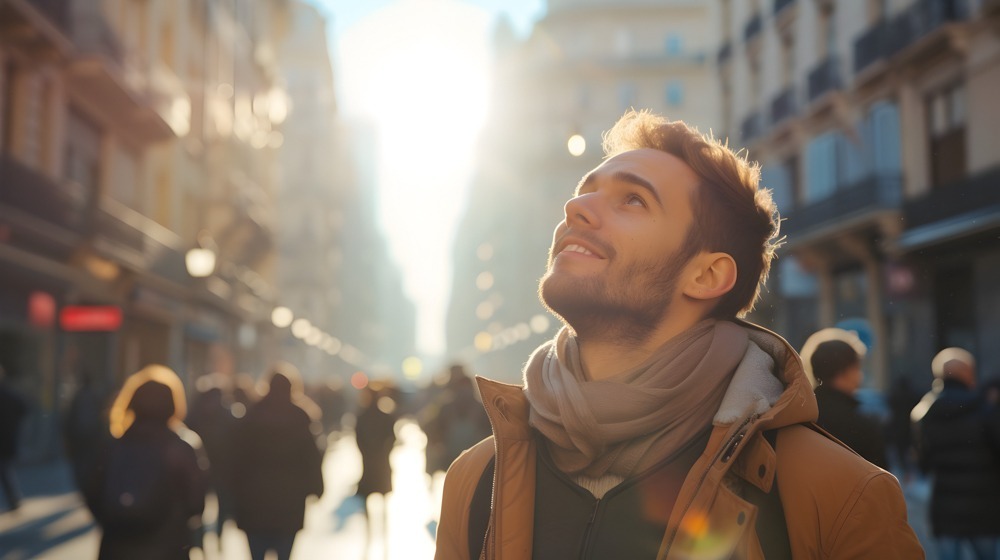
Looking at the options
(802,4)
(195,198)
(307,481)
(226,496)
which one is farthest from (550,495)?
(195,198)

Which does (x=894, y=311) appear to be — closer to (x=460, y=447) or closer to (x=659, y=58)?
(x=460, y=447)

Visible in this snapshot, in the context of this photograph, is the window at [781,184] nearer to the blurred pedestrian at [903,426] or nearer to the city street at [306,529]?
the blurred pedestrian at [903,426]

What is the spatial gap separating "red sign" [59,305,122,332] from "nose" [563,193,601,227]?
993 inches

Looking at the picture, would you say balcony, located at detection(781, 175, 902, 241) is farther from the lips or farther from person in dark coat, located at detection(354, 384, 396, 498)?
the lips

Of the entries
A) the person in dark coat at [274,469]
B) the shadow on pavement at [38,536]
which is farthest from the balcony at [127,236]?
the person in dark coat at [274,469]

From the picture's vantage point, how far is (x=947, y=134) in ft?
82.9

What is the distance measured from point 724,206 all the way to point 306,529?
13.1m

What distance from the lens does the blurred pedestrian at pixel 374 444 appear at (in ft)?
44.3

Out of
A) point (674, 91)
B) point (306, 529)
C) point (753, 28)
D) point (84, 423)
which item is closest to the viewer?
point (84, 423)

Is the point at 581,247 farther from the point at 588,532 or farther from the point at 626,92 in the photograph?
the point at 626,92

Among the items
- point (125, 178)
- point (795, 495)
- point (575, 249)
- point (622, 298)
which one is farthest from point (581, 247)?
point (125, 178)

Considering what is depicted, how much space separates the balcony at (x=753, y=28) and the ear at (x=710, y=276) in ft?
116

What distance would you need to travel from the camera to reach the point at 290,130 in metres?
101

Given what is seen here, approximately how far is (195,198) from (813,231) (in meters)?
21.6
